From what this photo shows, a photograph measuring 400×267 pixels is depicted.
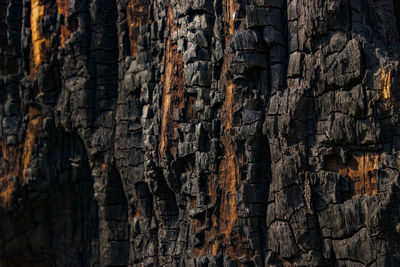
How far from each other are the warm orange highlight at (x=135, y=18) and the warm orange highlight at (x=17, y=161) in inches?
74.5

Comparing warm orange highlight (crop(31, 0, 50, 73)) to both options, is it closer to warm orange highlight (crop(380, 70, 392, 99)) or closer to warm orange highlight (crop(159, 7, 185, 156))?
warm orange highlight (crop(159, 7, 185, 156))

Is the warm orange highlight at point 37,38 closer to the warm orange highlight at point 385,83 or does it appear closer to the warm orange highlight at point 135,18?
the warm orange highlight at point 135,18

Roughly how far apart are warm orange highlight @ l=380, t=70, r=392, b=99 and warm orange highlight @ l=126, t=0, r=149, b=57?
10.6ft

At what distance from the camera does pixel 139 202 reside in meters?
6.96

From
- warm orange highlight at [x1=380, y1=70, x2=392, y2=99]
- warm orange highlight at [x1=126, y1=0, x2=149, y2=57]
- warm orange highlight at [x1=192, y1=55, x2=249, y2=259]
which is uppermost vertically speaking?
warm orange highlight at [x1=126, y1=0, x2=149, y2=57]

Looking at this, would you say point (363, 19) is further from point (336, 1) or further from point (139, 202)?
point (139, 202)

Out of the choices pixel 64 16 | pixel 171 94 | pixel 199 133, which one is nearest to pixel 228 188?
pixel 199 133

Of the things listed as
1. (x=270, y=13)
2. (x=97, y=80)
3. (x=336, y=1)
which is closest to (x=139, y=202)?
(x=97, y=80)

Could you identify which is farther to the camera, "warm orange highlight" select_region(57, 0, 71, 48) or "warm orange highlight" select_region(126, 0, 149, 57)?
"warm orange highlight" select_region(57, 0, 71, 48)

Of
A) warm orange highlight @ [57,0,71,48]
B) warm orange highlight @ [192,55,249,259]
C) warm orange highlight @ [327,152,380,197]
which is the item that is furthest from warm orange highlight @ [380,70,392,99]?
warm orange highlight @ [57,0,71,48]

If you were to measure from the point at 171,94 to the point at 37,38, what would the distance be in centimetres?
271

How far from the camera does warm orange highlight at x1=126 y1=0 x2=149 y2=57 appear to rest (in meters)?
7.13

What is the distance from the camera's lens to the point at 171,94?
6.46 metres

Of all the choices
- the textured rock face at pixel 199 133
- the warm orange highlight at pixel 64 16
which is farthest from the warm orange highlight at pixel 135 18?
the warm orange highlight at pixel 64 16
